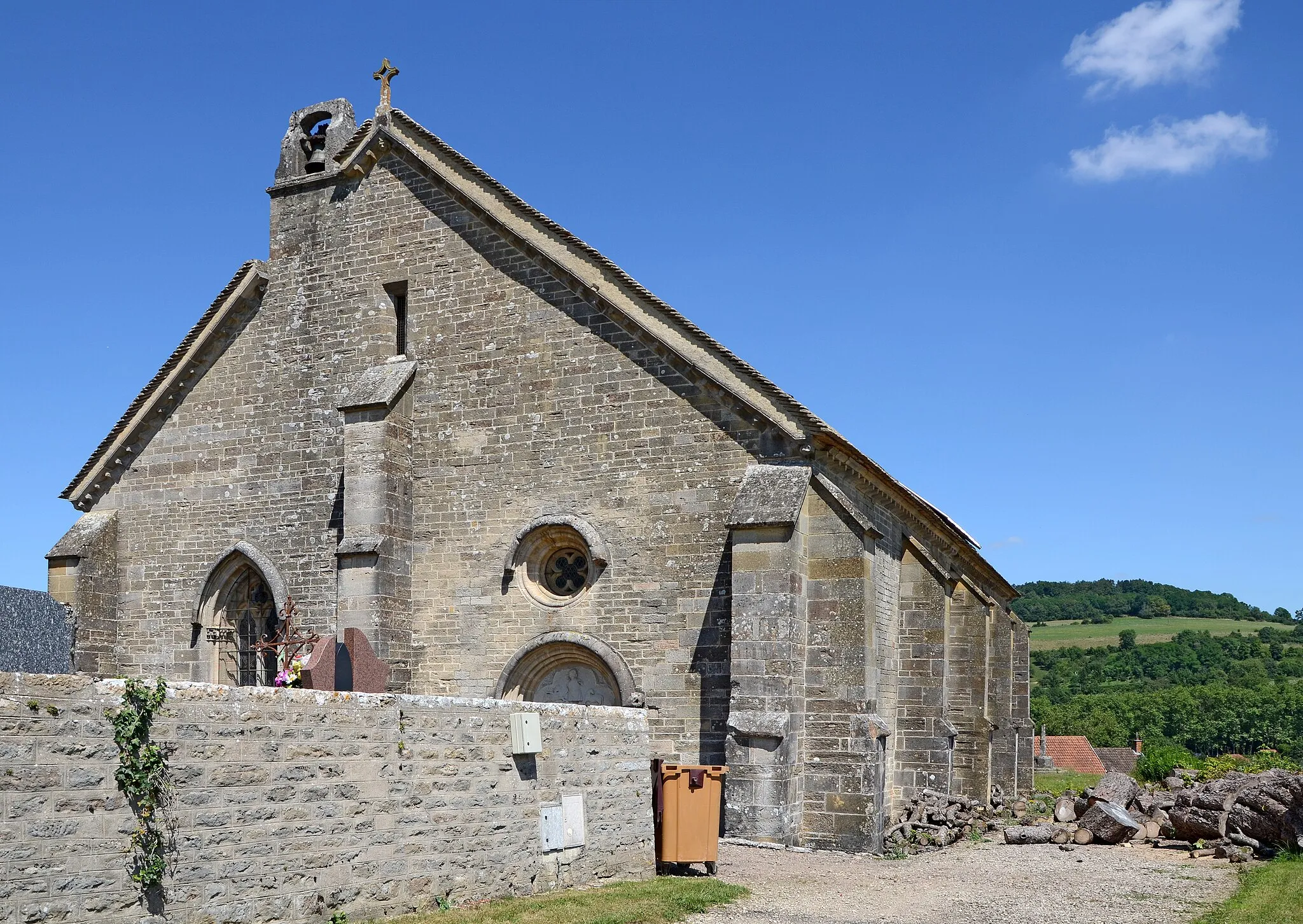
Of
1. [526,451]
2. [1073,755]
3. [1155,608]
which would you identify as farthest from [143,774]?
[1155,608]

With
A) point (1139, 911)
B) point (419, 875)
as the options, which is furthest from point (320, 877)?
point (1139, 911)

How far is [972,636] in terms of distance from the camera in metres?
22.4

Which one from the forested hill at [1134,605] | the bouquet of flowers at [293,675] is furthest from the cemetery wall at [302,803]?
the forested hill at [1134,605]

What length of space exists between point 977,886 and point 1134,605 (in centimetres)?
13304

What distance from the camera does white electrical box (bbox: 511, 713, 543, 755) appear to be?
1113 cm

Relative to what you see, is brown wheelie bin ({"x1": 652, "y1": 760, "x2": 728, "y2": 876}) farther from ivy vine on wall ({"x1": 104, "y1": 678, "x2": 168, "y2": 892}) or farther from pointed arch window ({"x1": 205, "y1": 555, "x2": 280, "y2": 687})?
pointed arch window ({"x1": 205, "y1": 555, "x2": 280, "y2": 687})

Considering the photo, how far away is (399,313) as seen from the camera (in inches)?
792

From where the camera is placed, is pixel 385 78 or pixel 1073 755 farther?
pixel 1073 755

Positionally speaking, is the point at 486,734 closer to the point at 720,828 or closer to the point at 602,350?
the point at 720,828

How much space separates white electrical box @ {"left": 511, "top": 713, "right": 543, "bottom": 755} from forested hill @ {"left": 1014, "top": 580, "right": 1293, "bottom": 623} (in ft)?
407

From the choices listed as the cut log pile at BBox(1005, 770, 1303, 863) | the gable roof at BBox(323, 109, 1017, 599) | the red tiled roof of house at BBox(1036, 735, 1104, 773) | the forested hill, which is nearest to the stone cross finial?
the gable roof at BBox(323, 109, 1017, 599)

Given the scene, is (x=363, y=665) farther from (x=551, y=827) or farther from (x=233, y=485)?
(x=233, y=485)

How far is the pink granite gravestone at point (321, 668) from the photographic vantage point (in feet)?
38.1

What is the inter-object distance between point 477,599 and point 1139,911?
1011 cm
